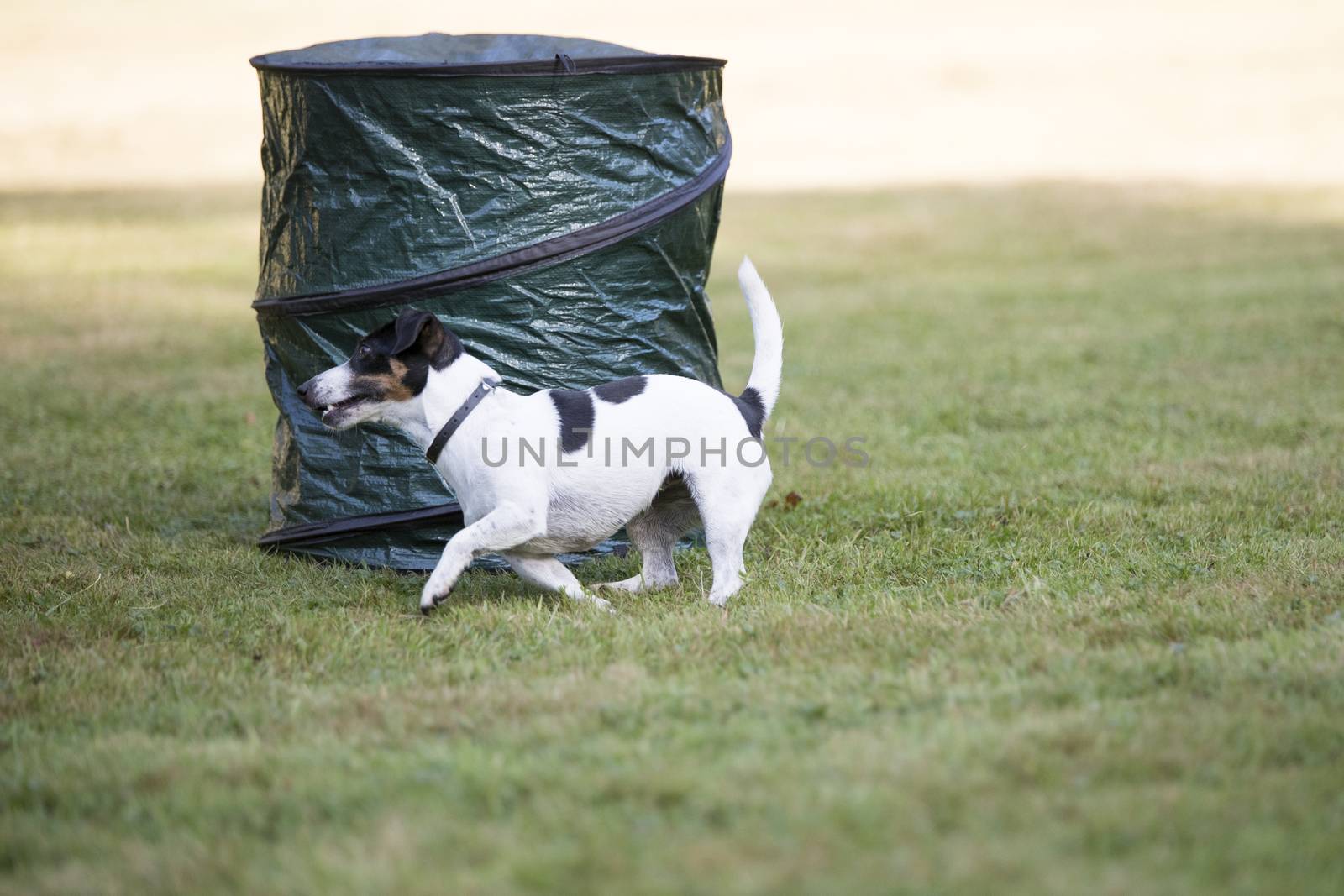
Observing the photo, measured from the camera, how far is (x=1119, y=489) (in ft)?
21.0

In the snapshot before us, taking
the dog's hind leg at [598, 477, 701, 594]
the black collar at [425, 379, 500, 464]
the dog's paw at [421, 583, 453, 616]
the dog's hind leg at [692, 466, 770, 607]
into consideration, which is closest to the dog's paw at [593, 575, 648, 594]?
the dog's hind leg at [598, 477, 701, 594]

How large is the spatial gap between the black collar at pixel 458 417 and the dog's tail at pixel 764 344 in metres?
0.98

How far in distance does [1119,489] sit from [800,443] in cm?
208

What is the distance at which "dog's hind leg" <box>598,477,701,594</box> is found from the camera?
510 cm

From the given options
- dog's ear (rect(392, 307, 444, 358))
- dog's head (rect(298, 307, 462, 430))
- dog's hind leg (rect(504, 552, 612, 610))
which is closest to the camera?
dog's ear (rect(392, 307, 444, 358))

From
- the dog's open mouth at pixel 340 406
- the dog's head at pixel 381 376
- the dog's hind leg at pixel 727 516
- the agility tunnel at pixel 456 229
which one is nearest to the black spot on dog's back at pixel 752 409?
the dog's hind leg at pixel 727 516

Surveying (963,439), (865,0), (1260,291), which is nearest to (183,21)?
(865,0)

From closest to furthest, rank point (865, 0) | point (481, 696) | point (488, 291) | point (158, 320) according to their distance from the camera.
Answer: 1. point (481, 696)
2. point (488, 291)
3. point (158, 320)
4. point (865, 0)

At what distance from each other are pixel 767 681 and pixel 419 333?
1695mm

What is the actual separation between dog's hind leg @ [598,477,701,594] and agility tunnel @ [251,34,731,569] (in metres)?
0.68

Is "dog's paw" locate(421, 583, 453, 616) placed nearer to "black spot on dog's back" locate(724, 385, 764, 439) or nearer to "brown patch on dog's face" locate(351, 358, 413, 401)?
"brown patch on dog's face" locate(351, 358, 413, 401)

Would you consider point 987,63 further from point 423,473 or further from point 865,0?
point 423,473

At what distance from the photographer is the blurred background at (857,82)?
24891 mm

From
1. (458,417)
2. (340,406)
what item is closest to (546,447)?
(458,417)
